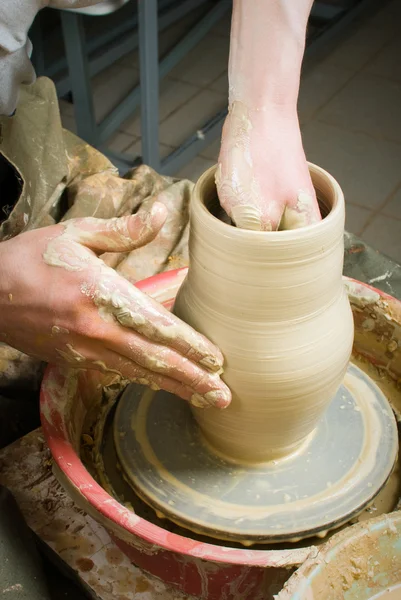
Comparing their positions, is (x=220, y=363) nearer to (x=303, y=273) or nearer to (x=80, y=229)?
(x=303, y=273)

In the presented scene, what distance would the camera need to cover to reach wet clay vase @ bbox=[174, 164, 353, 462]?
928 mm

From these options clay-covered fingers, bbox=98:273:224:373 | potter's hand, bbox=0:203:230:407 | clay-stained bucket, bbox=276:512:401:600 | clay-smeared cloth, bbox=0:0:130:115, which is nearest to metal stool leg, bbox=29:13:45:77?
clay-smeared cloth, bbox=0:0:130:115

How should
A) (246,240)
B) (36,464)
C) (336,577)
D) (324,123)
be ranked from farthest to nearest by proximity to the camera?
(324,123) → (36,464) → (246,240) → (336,577)

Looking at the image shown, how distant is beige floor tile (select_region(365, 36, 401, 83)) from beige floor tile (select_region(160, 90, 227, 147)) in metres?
0.95

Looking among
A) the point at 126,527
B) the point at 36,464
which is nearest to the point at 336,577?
the point at 126,527

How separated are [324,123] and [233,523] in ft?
8.65

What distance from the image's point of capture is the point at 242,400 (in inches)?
41.0

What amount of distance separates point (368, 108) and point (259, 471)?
2725 millimetres

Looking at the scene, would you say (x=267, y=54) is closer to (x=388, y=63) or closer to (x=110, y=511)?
(x=110, y=511)

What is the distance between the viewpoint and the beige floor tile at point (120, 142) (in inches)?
124

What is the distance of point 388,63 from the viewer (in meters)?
3.77

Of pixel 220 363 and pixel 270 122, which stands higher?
pixel 270 122

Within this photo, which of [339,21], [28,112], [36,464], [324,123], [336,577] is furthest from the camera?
[339,21]

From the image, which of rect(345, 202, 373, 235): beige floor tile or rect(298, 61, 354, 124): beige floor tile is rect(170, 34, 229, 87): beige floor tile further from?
rect(345, 202, 373, 235): beige floor tile
